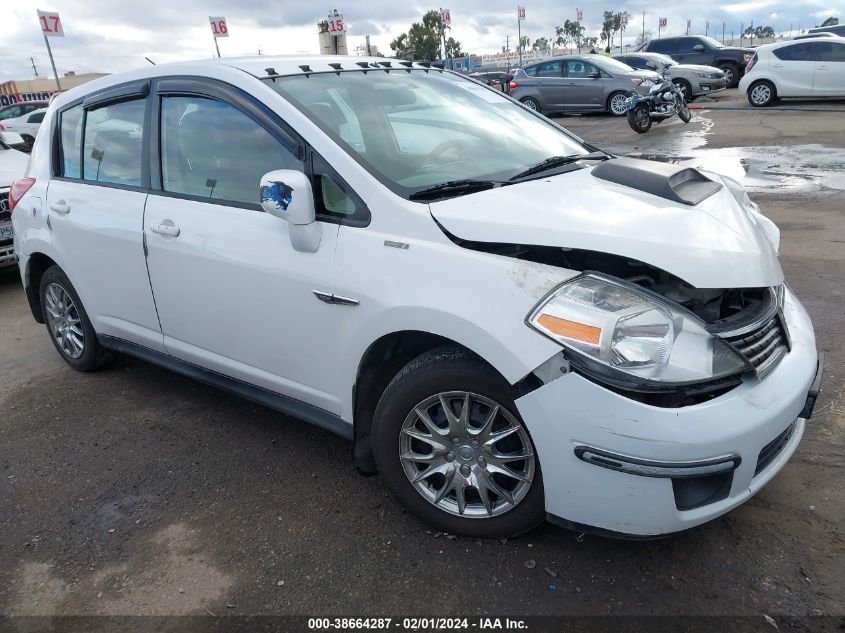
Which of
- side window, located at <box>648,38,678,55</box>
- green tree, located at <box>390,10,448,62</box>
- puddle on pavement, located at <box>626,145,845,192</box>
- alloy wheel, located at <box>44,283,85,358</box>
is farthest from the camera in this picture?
green tree, located at <box>390,10,448,62</box>

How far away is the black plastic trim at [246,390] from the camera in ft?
9.55

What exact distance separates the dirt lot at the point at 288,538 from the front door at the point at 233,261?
469 mm

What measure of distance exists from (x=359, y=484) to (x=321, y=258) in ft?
3.48

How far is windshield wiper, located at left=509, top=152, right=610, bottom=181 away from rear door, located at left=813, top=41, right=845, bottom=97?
16.3m

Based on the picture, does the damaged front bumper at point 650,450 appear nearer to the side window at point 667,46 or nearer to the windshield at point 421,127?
the windshield at point 421,127

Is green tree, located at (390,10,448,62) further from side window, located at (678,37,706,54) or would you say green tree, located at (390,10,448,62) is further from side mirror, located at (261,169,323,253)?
side mirror, located at (261,169,323,253)

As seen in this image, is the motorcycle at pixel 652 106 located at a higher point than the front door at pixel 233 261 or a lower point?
lower

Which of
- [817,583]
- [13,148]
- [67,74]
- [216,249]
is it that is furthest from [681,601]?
[67,74]

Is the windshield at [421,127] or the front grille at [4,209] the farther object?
the front grille at [4,209]

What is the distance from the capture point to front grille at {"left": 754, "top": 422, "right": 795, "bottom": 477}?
2256 mm

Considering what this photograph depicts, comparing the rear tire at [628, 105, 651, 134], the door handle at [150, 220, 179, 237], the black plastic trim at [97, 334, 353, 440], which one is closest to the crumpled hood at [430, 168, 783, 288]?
the black plastic trim at [97, 334, 353, 440]

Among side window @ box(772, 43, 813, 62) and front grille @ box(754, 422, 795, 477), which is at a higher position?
side window @ box(772, 43, 813, 62)

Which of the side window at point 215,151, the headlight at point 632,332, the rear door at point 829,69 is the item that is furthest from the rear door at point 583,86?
the headlight at point 632,332

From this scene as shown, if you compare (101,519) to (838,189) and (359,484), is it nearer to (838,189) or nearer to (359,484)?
(359,484)
